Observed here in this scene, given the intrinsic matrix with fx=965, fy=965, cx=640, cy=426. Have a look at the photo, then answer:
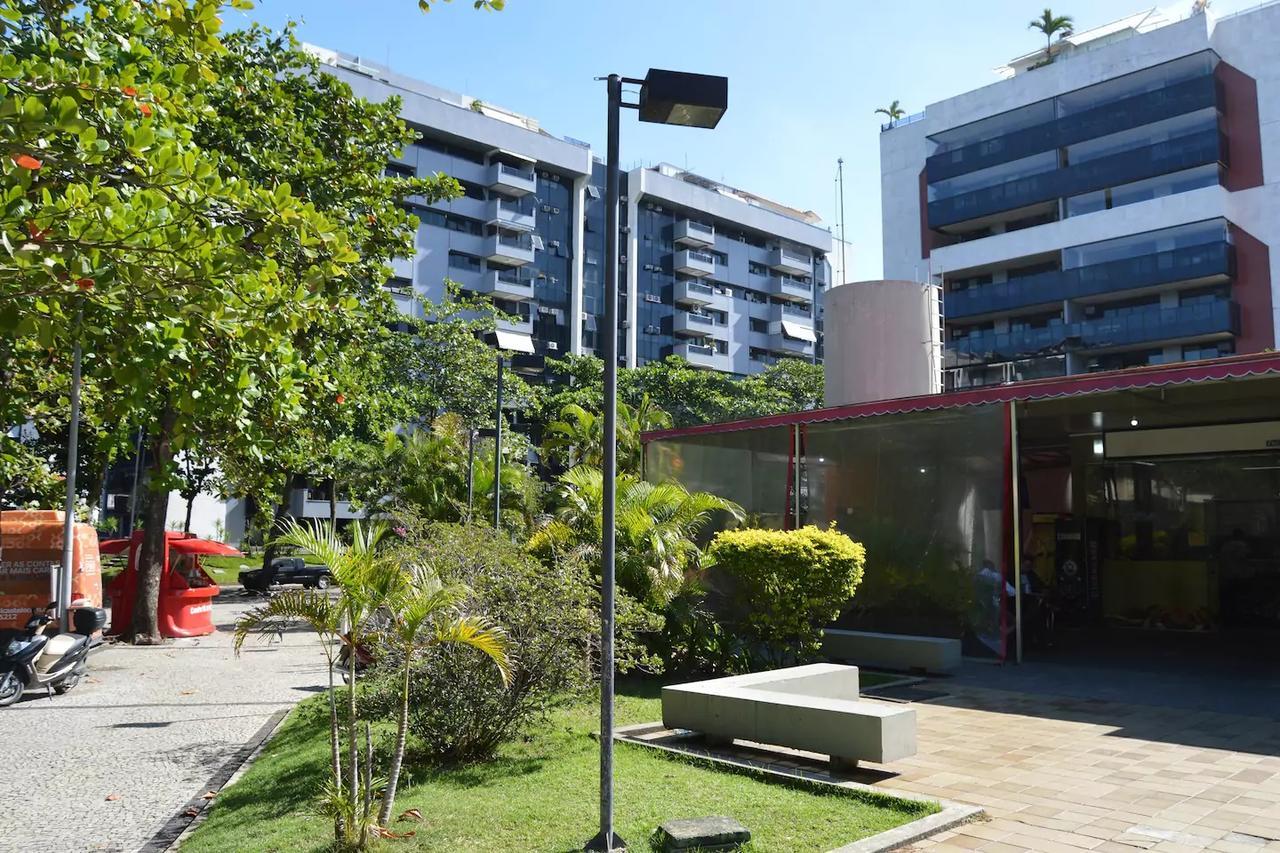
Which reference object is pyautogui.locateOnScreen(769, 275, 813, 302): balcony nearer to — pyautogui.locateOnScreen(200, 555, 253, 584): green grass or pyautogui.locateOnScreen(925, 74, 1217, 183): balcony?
pyautogui.locateOnScreen(925, 74, 1217, 183): balcony

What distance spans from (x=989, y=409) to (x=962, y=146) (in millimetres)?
42950

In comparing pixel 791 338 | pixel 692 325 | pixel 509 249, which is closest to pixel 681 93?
pixel 509 249

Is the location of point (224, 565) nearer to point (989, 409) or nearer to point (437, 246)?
point (437, 246)

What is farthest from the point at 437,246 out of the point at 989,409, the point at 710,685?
the point at 710,685

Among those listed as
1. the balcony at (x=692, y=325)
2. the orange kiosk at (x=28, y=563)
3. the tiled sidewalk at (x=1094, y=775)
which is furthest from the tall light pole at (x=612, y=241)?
the balcony at (x=692, y=325)

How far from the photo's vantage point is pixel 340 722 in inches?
325

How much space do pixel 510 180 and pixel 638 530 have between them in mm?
48304

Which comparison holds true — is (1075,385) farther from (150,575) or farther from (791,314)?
(791,314)

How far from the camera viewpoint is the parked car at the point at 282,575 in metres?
31.8

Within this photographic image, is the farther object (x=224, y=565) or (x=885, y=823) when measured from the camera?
(x=224, y=565)

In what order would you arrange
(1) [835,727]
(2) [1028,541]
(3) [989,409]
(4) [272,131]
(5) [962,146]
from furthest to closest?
(5) [962,146] < (2) [1028,541] < (4) [272,131] < (3) [989,409] < (1) [835,727]

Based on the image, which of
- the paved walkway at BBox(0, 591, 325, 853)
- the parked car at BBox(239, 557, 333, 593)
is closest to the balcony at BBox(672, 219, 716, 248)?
the parked car at BBox(239, 557, 333, 593)

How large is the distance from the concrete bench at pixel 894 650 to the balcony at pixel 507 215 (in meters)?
46.7

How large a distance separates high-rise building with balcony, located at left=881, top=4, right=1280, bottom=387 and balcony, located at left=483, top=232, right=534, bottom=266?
2313 cm
